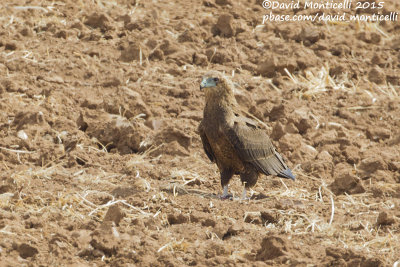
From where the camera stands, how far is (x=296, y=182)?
866 cm

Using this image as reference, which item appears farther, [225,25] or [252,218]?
[225,25]

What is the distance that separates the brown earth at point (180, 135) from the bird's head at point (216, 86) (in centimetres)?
94

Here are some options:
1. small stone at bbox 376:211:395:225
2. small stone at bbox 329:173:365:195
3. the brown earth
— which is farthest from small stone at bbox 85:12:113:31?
small stone at bbox 376:211:395:225

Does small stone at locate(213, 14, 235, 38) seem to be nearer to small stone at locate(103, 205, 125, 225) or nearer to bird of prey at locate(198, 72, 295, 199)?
bird of prey at locate(198, 72, 295, 199)

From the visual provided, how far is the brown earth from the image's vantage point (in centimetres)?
610

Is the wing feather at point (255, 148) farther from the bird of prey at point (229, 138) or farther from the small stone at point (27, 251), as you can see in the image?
the small stone at point (27, 251)

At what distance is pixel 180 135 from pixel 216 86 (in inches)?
46.2

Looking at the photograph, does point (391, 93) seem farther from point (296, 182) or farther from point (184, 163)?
point (184, 163)

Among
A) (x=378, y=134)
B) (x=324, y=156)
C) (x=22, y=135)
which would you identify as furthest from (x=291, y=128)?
(x=22, y=135)

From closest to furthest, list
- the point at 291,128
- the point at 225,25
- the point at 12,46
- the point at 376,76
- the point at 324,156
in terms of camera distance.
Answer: the point at 324,156
the point at 291,128
the point at 12,46
the point at 376,76
the point at 225,25

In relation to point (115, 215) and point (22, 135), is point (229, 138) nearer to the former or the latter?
point (115, 215)

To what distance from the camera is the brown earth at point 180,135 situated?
6098mm

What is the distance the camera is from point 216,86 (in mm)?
7934

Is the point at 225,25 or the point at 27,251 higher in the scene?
the point at 225,25
